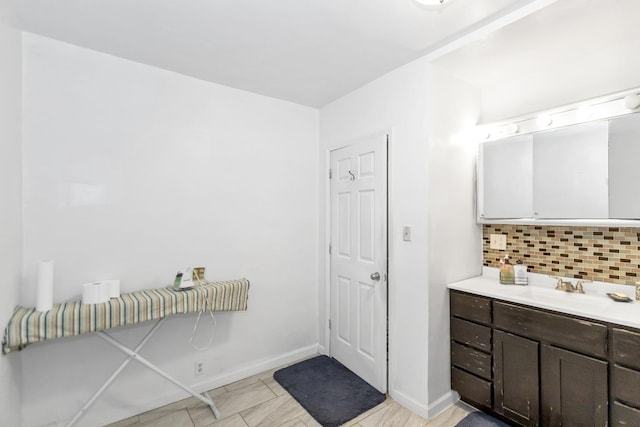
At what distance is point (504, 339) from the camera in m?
1.96

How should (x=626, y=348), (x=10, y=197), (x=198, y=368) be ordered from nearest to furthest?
(x=626, y=348) < (x=10, y=197) < (x=198, y=368)

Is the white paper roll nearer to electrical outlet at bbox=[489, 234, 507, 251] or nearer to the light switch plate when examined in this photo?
the light switch plate

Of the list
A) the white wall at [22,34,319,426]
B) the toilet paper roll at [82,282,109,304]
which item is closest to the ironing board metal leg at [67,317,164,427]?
the white wall at [22,34,319,426]

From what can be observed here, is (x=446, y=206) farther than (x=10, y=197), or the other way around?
(x=446, y=206)

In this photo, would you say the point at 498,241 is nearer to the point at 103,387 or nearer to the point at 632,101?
the point at 632,101

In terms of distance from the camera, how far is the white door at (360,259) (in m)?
2.46

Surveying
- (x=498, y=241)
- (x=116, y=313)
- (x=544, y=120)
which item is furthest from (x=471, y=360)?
(x=116, y=313)

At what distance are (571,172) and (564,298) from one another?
826 millimetres

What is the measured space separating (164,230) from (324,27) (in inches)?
72.4

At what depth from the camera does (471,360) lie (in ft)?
7.02

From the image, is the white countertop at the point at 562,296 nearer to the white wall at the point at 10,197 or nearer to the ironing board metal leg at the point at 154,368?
the ironing board metal leg at the point at 154,368

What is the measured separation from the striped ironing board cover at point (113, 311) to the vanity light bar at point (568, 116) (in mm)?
2346

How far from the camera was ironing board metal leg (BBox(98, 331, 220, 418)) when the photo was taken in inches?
75.5

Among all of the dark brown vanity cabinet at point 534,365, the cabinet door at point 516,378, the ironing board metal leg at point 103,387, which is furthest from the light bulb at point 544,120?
the ironing board metal leg at point 103,387
